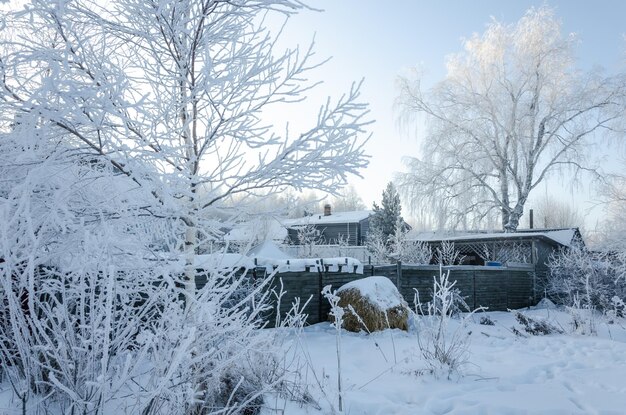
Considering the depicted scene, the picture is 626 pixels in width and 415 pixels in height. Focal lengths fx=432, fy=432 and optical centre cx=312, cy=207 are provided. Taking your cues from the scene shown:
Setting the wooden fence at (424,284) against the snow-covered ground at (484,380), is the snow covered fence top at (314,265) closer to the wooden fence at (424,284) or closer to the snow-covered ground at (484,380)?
the wooden fence at (424,284)

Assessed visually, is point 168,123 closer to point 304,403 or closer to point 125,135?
point 125,135

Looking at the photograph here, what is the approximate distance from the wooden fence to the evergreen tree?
13962mm

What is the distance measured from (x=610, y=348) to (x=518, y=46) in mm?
16767

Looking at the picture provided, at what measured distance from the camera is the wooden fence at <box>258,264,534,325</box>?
9.20 metres

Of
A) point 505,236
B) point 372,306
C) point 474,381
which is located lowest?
point 474,381

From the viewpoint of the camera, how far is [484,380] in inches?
189

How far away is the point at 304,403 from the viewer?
3801 millimetres

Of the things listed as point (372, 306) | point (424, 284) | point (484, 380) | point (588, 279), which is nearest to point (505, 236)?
point (588, 279)

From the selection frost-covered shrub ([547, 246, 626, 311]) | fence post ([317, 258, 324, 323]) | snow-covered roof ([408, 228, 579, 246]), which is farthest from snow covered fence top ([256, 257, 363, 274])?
snow-covered roof ([408, 228, 579, 246])

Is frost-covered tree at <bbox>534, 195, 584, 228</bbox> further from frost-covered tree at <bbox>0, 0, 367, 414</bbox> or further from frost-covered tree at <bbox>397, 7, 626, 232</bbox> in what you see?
frost-covered tree at <bbox>0, 0, 367, 414</bbox>

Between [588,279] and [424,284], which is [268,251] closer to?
[424,284]

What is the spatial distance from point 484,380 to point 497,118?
702 inches

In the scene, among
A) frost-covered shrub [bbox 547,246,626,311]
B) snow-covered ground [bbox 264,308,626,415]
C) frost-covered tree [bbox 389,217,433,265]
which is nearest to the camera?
snow-covered ground [bbox 264,308,626,415]

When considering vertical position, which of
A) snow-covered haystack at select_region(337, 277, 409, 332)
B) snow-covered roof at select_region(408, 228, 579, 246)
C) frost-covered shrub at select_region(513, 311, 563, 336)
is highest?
snow-covered roof at select_region(408, 228, 579, 246)
